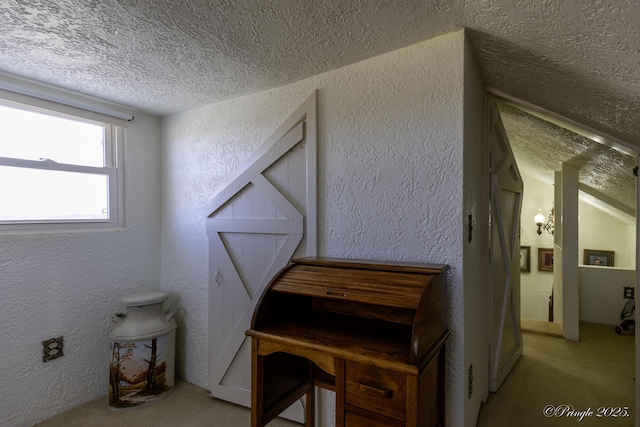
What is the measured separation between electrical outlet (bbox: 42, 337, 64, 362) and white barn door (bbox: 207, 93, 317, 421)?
3.23ft

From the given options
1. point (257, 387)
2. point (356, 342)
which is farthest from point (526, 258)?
point (257, 387)

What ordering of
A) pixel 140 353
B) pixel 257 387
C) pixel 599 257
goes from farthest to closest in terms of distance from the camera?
pixel 599 257
pixel 140 353
pixel 257 387

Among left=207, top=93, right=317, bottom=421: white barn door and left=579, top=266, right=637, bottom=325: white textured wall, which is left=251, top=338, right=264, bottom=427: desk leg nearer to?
left=207, top=93, right=317, bottom=421: white barn door

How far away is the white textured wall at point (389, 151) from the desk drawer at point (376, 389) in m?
0.48

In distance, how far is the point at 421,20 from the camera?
139cm

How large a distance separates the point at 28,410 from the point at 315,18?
2.85 metres

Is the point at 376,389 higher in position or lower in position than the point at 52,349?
higher

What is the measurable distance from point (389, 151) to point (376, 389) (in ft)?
3.68

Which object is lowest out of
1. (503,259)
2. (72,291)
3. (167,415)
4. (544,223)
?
(167,415)

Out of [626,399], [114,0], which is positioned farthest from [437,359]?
[114,0]

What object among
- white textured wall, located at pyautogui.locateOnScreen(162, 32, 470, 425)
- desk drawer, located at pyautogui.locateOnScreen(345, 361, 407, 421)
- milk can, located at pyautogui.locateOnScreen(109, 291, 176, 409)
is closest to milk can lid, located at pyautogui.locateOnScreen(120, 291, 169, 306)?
milk can, located at pyautogui.locateOnScreen(109, 291, 176, 409)

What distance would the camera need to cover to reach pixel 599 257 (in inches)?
199

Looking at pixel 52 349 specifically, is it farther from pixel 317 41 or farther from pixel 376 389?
pixel 317 41

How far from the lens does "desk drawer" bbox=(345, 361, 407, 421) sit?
1189mm
